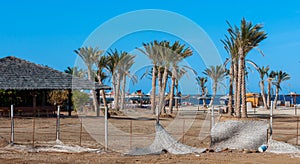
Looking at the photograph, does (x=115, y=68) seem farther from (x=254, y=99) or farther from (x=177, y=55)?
(x=254, y=99)

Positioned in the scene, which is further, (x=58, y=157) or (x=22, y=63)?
(x=22, y=63)

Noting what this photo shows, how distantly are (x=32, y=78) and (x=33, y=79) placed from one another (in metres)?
0.18

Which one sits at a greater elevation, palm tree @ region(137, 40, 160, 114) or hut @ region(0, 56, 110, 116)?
palm tree @ region(137, 40, 160, 114)

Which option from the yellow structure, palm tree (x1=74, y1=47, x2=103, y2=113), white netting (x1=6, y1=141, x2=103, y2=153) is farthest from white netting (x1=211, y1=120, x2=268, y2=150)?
the yellow structure

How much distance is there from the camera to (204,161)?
34.1ft

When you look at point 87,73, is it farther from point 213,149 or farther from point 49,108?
point 213,149

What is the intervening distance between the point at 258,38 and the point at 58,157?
20.7m

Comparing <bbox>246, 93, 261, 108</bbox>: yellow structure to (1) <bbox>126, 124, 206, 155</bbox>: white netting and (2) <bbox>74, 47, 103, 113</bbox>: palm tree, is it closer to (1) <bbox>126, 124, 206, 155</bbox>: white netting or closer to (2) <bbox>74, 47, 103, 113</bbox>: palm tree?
(2) <bbox>74, 47, 103, 113</bbox>: palm tree

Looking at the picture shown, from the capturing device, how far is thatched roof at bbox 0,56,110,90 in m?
29.4

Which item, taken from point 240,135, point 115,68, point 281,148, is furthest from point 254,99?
point 281,148

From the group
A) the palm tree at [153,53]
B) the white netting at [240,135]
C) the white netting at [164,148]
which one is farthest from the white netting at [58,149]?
the palm tree at [153,53]

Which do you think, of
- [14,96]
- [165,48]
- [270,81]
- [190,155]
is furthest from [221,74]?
[190,155]

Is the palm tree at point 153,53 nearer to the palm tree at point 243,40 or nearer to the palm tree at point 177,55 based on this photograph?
the palm tree at point 177,55

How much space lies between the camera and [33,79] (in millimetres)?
30625
